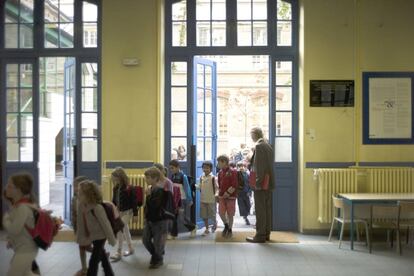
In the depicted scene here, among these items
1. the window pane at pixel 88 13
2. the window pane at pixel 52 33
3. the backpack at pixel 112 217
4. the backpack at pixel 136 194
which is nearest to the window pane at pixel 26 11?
the window pane at pixel 52 33

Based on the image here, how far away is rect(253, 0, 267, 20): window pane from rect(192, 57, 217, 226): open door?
98cm

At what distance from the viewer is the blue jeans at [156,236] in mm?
5609

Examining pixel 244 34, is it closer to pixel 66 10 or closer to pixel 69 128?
pixel 66 10

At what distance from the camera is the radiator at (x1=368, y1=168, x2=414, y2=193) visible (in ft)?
23.6

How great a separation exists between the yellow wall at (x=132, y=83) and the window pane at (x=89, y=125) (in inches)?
10.8

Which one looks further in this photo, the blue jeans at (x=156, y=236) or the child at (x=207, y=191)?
the child at (x=207, y=191)

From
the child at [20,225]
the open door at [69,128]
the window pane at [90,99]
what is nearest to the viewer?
the child at [20,225]

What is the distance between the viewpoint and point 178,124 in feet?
25.3

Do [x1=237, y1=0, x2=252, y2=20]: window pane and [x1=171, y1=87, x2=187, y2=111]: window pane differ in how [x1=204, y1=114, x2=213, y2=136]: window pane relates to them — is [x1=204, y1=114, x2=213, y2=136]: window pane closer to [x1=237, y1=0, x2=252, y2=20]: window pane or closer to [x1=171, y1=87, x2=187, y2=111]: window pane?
[x1=171, y1=87, x2=187, y2=111]: window pane

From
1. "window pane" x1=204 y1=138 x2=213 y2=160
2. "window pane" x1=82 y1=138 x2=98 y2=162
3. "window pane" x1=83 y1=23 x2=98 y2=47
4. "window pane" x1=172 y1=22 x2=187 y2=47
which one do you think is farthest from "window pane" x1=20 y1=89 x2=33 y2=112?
"window pane" x1=204 y1=138 x2=213 y2=160

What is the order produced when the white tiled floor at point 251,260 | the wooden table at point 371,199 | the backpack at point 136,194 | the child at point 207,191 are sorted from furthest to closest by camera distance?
the child at point 207,191, the wooden table at point 371,199, the backpack at point 136,194, the white tiled floor at point 251,260

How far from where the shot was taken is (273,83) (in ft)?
25.1

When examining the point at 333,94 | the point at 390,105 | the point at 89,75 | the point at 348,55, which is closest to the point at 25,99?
the point at 89,75

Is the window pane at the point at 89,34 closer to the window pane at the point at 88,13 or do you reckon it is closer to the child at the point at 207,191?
the window pane at the point at 88,13
